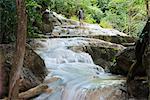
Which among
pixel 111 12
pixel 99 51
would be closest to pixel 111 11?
pixel 111 12

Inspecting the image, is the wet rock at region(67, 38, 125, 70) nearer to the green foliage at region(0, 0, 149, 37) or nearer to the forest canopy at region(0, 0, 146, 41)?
the green foliage at region(0, 0, 149, 37)

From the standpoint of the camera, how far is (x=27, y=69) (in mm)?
8297

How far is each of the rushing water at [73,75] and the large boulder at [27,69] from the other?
0.41m

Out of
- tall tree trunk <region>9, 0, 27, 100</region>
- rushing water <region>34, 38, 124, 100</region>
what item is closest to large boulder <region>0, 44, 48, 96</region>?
rushing water <region>34, 38, 124, 100</region>

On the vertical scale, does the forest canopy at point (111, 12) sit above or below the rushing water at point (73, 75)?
above

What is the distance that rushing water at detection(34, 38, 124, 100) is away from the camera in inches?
295

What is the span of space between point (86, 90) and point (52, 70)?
2642 millimetres

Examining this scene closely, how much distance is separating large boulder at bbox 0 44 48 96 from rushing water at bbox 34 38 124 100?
41cm

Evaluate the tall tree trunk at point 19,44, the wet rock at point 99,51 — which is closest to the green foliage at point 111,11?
the wet rock at point 99,51

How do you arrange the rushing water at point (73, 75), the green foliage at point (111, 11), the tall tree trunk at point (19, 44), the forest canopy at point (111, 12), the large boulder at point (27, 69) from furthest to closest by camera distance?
the forest canopy at point (111, 12) → the green foliage at point (111, 11) → the large boulder at point (27, 69) → the rushing water at point (73, 75) → the tall tree trunk at point (19, 44)

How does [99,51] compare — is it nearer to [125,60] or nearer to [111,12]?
[125,60]

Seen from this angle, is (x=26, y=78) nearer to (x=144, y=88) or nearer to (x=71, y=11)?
(x=144, y=88)

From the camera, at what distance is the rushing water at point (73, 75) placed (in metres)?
7.50

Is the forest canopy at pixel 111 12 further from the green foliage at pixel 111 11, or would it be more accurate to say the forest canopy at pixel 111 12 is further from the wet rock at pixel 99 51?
the wet rock at pixel 99 51
